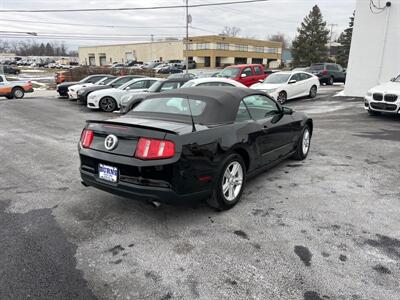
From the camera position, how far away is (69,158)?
6453 millimetres

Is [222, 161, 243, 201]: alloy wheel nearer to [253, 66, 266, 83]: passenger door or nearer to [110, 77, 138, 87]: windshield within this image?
[110, 77, 138, 87]: windshield

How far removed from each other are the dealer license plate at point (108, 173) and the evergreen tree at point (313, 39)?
52.9 meters

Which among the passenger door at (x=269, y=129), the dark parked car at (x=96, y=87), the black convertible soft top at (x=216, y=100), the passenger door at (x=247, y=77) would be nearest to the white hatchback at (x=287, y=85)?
the passenger door at (x=247, y=77)

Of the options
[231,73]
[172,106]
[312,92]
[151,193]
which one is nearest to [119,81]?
[231,73]

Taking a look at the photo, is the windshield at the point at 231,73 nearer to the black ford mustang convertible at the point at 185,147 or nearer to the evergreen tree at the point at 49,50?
the black ford mustang convertible at the point at 185,147

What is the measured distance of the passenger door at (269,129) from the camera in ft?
14.8

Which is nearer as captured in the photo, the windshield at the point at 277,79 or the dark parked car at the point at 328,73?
the windshield at the point at 277,79

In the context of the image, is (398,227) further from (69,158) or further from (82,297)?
(69,158)

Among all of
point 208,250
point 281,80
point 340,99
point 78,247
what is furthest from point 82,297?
point 340,99

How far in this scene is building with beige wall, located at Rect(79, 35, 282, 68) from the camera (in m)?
72.3

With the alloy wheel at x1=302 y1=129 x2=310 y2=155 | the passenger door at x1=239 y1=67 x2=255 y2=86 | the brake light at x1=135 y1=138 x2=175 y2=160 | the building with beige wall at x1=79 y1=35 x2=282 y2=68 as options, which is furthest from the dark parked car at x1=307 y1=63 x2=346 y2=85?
the building with beige wall at x1=79 y1=35 x2=282 y2=68

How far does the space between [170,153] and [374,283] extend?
2.17 m

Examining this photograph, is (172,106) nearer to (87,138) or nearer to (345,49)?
(87,138)

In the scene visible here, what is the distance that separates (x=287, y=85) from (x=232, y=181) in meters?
11.3
